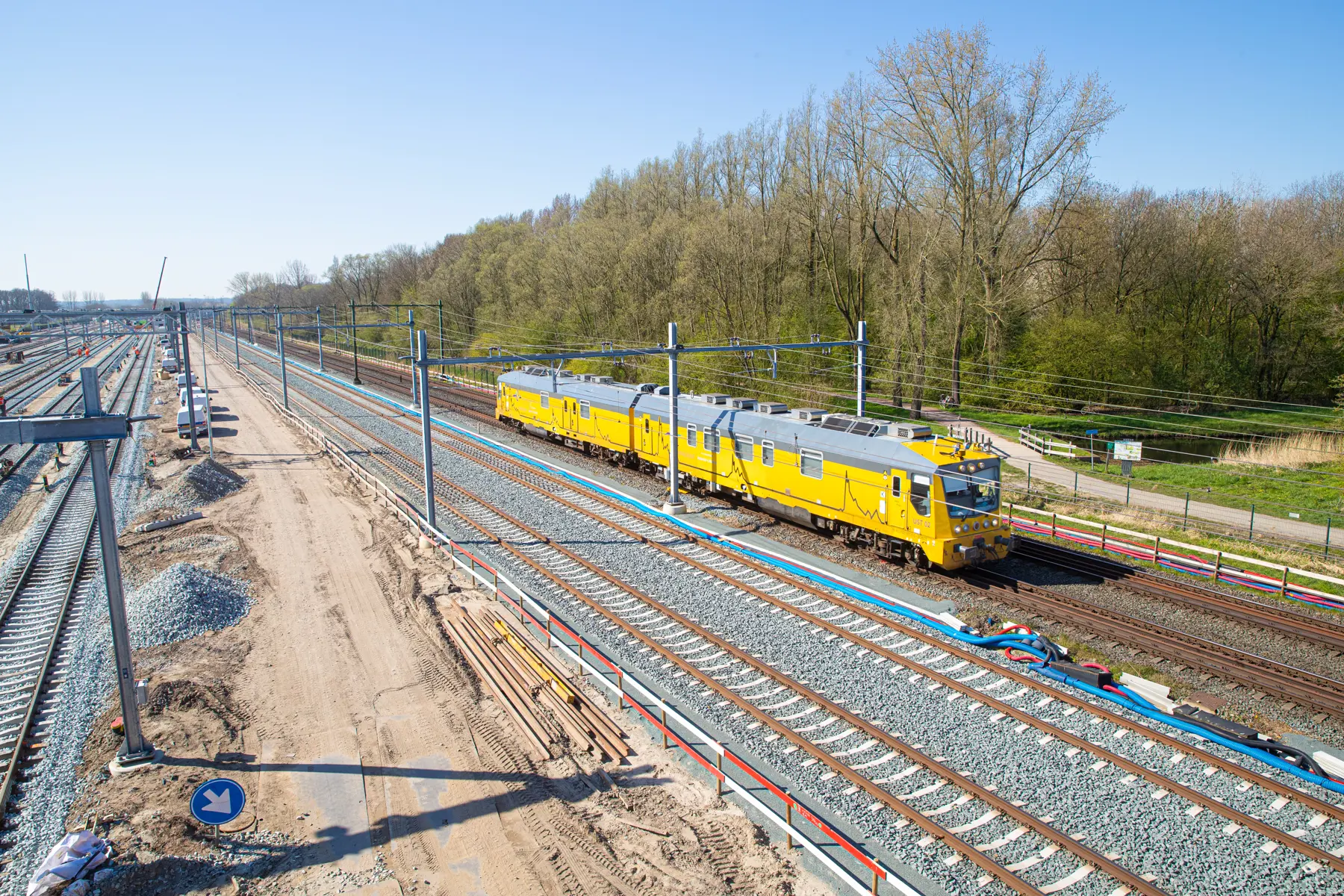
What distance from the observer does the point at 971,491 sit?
17.6 metres

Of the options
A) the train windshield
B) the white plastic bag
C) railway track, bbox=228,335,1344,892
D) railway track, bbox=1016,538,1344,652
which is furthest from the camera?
the train windshield

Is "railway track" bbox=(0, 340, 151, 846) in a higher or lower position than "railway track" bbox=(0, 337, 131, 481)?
lower

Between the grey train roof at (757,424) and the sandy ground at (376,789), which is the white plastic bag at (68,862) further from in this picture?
the grey train roof at (757,424)

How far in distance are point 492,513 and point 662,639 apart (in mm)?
10252

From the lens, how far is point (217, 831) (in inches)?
364

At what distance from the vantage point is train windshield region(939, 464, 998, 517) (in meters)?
17.2

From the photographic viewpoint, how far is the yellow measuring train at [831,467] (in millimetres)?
17406

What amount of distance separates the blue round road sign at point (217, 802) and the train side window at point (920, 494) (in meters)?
13.6

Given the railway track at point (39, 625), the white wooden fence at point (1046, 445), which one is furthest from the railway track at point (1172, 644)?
the railway track at point (39, 625)

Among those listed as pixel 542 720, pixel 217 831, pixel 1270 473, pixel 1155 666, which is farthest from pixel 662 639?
pixel 1270 473

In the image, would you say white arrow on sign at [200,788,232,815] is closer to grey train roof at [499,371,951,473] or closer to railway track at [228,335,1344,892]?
railway track at [228,335,1344,892]

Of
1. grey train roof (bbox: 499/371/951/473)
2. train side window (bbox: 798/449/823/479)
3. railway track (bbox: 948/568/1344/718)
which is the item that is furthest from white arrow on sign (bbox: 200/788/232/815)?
train side window (bbox: 798/449/823/479)

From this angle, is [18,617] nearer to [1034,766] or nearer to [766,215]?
[1034,766]

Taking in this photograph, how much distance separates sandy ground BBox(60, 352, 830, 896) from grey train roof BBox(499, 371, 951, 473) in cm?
921
